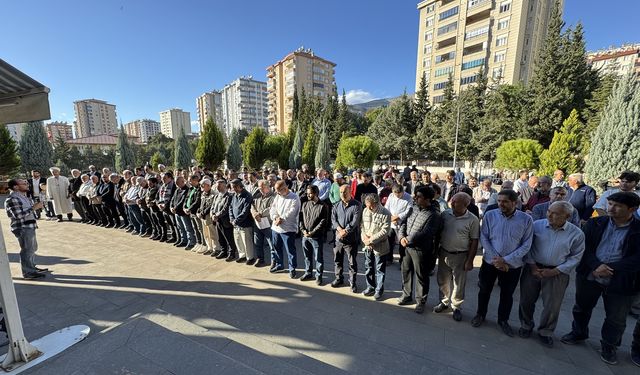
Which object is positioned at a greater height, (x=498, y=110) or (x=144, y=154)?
(x=498, y=110)

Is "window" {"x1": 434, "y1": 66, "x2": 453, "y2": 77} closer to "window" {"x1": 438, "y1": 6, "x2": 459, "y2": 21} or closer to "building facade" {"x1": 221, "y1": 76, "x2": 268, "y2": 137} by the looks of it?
"window" {"x1": 438, "y1": 6, "x2": 459, "y2": 21}

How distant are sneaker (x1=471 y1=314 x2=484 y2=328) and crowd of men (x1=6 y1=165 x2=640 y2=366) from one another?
1.1 inches

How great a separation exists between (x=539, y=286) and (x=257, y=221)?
14.1 ft

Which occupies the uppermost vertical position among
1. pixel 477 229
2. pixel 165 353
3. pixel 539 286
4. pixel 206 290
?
pixel 477 229

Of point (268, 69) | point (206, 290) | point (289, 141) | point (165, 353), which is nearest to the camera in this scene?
point (165, 353)

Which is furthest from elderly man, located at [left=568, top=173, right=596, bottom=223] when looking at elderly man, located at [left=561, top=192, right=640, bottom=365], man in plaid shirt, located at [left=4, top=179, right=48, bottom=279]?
man in plaid shirt, located at [left=4, top=179, right=48, bottom=279]

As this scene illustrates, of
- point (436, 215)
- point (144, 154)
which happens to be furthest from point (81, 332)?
point (144, 154)

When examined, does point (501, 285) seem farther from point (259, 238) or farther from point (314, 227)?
point (259, 238)

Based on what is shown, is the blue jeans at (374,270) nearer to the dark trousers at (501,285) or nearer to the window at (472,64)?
the dark trousers at (501,285)

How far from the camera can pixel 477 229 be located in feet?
10.8

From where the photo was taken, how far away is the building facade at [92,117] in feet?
334

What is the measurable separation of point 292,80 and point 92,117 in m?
92.9

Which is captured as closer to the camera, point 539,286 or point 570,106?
point 539,286

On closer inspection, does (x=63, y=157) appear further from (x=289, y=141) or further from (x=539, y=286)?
(x=539, y=286)
